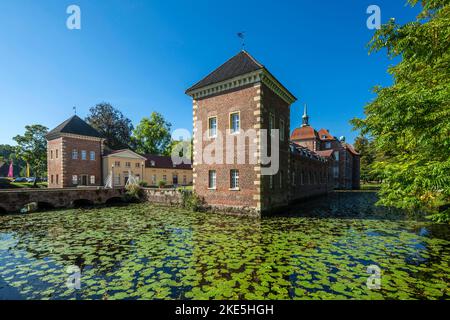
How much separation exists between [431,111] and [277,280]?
6.07 m

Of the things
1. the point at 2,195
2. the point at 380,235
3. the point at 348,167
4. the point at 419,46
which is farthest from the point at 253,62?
the point at 348,167

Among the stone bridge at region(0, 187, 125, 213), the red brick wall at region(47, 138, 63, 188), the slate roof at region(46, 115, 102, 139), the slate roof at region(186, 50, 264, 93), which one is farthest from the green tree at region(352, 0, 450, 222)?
the red brick wall at region(47, 138, 63, 188)

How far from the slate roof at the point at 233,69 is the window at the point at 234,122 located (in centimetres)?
258

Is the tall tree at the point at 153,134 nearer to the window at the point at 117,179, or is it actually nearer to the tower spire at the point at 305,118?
the window at the point at 117,179

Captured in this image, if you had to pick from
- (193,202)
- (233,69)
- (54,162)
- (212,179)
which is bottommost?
(193,202)

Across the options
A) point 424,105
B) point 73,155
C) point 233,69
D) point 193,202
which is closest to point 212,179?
point 193,202

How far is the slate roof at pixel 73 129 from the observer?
95.2ft

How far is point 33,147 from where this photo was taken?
1570 inches

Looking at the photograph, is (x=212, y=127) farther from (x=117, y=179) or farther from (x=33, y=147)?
(x=33, y=147)

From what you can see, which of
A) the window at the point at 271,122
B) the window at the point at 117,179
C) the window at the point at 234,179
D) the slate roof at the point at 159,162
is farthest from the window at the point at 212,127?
the slate roof at the point at 159,162

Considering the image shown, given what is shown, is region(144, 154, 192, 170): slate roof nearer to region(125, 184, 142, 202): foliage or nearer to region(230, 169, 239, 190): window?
region(125, 184, 142, 202): foliage

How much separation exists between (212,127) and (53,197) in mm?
15151

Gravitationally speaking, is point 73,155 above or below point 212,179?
above

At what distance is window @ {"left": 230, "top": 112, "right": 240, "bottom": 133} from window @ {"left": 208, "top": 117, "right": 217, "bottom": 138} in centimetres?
144
